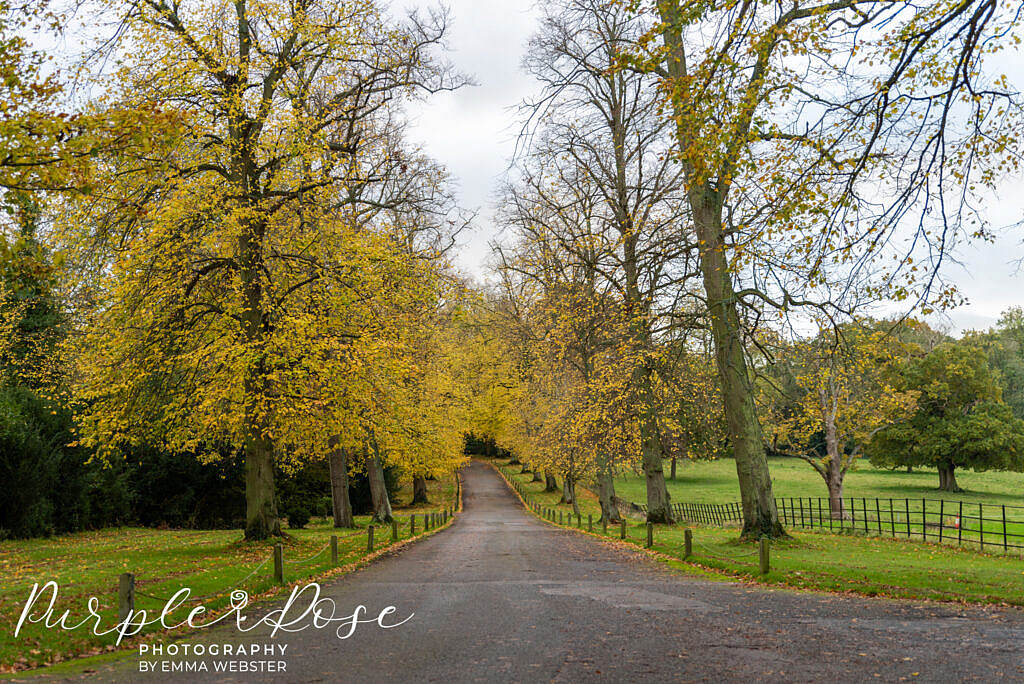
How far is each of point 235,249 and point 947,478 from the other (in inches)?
2183

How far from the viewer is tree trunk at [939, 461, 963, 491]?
5534cm

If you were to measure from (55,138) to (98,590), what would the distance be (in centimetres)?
729

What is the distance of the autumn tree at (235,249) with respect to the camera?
17.3m

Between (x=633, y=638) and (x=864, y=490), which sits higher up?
(x=633, y=638)

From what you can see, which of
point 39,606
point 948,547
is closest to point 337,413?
point 39,606

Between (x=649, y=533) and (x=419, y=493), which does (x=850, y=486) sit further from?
→ (x=649, y=533)

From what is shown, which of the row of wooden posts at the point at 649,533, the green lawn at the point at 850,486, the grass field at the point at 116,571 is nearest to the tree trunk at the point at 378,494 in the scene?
the grass field at the point at 116,571

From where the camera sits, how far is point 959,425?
5159 cm

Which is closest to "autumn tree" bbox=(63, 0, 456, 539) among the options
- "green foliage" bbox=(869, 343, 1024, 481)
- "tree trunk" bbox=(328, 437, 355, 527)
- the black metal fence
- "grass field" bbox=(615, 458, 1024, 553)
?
"tree trunk" bbox=(328, 437, 355, 527)

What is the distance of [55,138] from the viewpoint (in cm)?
999

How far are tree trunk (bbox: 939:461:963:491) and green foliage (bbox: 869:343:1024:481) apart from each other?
34cm

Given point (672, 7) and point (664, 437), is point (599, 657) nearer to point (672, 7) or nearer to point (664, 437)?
point (672, 7)

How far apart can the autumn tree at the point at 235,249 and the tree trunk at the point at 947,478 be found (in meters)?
49.7

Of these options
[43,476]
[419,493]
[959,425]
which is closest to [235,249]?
[43,476]
